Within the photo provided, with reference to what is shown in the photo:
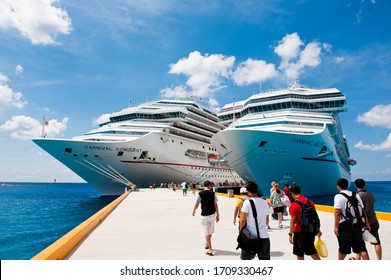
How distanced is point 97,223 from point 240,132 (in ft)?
57.0

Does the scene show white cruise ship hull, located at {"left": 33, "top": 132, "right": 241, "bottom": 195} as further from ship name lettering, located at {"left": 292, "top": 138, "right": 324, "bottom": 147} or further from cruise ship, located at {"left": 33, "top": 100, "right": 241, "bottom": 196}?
ship name lettering, located at {"left": 292, "top": 138, "right": 324, "bottom": 147}

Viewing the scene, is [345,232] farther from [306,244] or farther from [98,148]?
[98,148]

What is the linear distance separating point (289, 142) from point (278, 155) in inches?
56.4

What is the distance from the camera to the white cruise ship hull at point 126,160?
103ft

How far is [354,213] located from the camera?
447cm

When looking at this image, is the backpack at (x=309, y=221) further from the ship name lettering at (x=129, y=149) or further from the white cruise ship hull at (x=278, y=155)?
the ship name lettering at (x=129, y=149)

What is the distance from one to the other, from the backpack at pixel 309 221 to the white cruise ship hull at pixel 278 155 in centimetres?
2013

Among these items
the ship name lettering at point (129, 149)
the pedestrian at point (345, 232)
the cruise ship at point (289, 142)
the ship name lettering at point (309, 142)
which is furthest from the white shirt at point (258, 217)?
the ship name lettering at point (129, 149)

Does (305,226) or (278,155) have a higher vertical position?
(278,155)

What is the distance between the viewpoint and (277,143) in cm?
2438

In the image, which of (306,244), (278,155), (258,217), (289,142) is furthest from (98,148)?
(306,244)

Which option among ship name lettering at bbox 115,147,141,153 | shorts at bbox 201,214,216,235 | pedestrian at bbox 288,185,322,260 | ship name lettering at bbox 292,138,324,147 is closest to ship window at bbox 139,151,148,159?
ship name lettering at bbox 115,147,141,153

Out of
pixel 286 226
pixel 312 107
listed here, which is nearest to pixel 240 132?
pixel 312 107

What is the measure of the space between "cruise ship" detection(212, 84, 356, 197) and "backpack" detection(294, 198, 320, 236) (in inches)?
792
